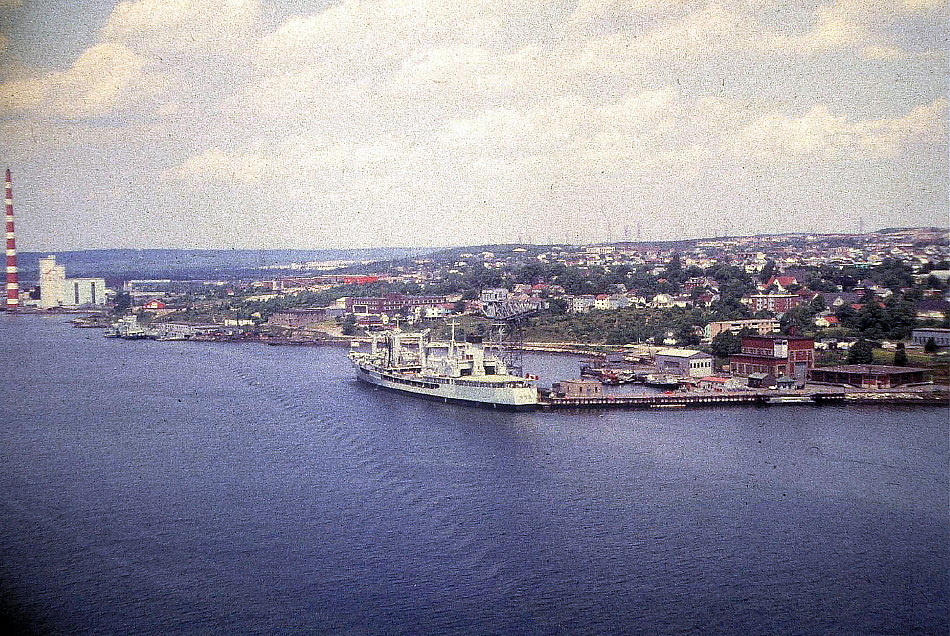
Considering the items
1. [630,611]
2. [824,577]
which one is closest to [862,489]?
[824,577]

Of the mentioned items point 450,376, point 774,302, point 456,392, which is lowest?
point 456,392

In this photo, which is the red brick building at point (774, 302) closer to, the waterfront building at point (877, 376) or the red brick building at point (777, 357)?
the red brick building at point (777, 357)

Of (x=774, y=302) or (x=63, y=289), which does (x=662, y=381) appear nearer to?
(x=774, y=302)

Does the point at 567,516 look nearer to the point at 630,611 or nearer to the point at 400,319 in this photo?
the point at 630,611

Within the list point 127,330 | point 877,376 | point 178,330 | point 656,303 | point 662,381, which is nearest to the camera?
point 877,376

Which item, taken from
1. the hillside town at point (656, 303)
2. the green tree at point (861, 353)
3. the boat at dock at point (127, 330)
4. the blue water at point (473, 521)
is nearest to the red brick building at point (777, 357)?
the hillside town at point (656, 303)

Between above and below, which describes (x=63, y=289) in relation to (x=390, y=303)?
above

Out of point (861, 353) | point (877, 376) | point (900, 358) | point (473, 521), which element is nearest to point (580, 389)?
point (877, 376)

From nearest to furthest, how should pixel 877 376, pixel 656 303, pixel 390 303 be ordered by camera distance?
pixel 877 376 → pixel 656 303 → pixel 390 303
